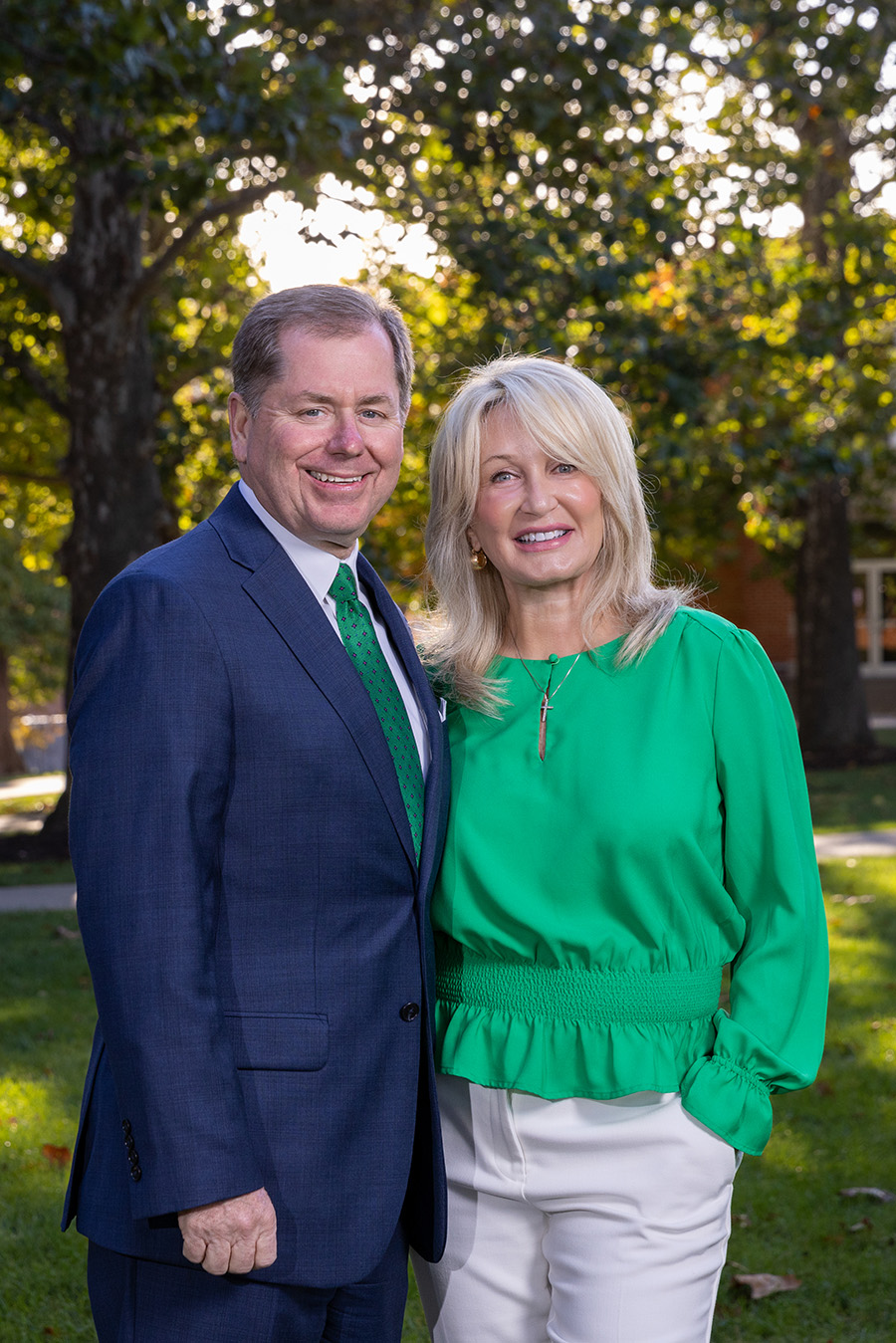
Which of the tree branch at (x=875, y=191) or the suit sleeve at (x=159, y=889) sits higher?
the tree branch at (x=875, y=191)

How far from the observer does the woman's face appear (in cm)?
272

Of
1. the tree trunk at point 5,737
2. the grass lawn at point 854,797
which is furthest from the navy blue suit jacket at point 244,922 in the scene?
the tree trunk at point 5,737

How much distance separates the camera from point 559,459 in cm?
273

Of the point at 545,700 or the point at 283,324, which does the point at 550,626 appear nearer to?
the point at 545,700

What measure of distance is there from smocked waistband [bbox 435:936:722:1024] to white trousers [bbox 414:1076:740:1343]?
0.50 ft

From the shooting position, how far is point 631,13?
889cm

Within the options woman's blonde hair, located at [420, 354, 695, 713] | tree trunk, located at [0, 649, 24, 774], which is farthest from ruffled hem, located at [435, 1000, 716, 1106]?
tree trunk, located at [0, 649, 24, 774]

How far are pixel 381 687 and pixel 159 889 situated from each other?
2.19 ft

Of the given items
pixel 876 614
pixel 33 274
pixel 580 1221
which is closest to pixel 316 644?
pixel 580 1221

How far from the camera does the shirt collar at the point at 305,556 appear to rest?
2529mm

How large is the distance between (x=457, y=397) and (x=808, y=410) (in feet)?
42.3

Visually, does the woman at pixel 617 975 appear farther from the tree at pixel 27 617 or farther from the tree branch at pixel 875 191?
the tree at pixel 27 617

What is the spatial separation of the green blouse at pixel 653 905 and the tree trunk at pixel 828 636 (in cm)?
1604

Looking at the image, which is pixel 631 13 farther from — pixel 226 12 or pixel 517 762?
pixel 517 762
